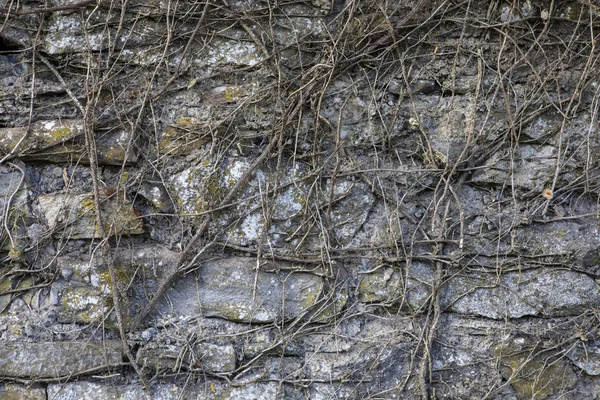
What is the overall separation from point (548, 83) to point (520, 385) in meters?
1.38

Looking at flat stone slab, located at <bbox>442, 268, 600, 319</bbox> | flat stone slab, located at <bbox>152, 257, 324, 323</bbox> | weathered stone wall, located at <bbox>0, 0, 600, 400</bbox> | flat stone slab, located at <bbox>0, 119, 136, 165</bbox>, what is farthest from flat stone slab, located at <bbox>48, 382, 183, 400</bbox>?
Answer: flat stone slab, located at <bbox>442, 268, 600, 319</bbox>

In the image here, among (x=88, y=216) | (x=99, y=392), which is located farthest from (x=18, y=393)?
(x=88, y=216)

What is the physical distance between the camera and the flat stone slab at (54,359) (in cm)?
229

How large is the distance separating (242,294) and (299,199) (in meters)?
0.50

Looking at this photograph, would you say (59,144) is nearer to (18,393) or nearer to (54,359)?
(54,359)

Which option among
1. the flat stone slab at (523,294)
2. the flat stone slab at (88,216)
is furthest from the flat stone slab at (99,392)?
the flat stone slab at (523,294)

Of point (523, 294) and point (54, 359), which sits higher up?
point (523, 294)

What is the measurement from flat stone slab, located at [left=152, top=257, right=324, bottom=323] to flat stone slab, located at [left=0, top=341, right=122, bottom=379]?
31cm

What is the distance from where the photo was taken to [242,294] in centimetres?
238

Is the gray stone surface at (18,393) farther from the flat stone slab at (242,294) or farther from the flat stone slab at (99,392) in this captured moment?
the flat stone slab at (242,294)

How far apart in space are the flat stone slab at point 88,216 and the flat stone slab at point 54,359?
0.49 metres

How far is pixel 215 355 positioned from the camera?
2.34 meters

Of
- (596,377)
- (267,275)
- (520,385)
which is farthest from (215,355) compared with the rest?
(596,377)

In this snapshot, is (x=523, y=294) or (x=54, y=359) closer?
(x=54, y=359)
